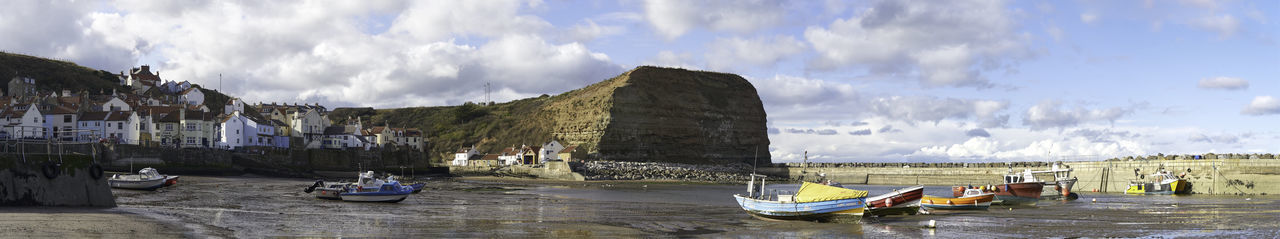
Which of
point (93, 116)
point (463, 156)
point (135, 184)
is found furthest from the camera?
point (463, 156)

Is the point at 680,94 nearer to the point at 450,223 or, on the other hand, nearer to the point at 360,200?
the point at 360,200

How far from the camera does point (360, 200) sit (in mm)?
42906

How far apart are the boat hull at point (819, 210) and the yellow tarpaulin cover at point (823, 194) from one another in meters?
0.16

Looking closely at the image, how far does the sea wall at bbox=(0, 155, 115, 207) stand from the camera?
28.7 metres

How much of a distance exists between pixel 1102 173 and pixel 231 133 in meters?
90.5

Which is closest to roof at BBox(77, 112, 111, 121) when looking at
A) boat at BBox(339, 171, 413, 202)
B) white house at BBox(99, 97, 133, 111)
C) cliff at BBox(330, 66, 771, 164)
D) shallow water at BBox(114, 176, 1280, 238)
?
white house at BBox(99, 97, 133, 111)

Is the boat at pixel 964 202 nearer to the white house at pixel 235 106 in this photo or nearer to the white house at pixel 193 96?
the white house at pixel 235 106

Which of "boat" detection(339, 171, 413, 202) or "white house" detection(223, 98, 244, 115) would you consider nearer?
"boat" detection(339, 171, 413, 202)

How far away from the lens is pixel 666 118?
128875 mm

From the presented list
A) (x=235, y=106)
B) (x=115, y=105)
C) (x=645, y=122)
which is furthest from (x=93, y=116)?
(x=645, y=122)

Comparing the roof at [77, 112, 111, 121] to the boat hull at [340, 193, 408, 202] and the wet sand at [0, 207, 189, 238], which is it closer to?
the boat hull at [340, 193, 408, 202]

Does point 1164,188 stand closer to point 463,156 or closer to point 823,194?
point 823,194

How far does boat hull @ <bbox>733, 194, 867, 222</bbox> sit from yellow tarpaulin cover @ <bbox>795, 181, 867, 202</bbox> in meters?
0.16

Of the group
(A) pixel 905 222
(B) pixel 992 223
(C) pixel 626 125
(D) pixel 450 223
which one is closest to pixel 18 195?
(D) pixel 450 223
